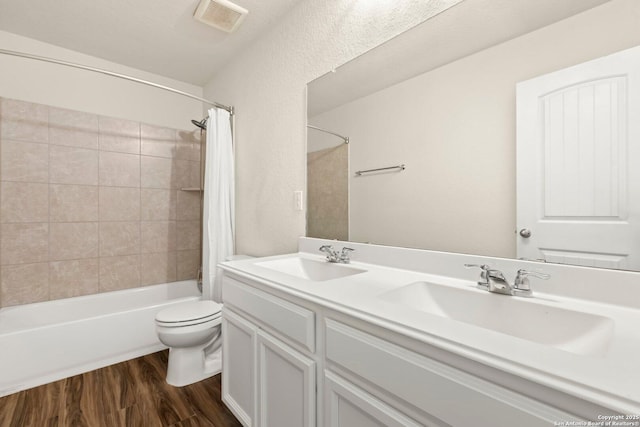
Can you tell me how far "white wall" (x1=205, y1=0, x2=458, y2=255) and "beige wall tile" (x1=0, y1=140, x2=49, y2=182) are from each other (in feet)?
4.89

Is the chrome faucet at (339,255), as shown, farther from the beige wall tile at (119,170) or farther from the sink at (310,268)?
the beige wall tile at (119,170)

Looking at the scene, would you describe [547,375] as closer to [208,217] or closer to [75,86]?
[208,217]

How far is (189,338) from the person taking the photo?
1.67m

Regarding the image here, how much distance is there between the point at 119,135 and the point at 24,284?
1.37 metres

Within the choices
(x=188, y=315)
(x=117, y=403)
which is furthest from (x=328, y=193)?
(x=117, y=403)

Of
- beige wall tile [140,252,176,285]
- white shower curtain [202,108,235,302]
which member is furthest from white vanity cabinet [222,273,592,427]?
beige wall tile [140,252,176,285]

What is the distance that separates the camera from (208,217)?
2.20m

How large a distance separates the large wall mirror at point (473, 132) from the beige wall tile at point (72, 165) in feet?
7.07

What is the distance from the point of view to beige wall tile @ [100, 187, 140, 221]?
2445 millimetres

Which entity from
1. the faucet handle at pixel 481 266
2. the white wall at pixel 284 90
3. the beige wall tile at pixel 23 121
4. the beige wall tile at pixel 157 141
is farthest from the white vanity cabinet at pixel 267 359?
the beige wall tile at pixel 23 121

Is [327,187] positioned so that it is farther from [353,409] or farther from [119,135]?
[119,135]

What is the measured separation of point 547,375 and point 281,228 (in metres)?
1.59

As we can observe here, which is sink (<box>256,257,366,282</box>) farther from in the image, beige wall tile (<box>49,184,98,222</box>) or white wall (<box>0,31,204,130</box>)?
white wall (<box>0,31,204,130</box>)

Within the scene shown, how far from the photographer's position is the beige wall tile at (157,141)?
104 inches
